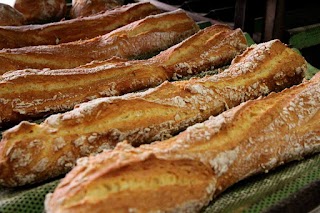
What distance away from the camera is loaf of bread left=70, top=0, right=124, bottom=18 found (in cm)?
294

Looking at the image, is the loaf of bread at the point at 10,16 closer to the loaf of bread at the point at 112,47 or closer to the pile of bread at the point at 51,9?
the pile of bread at the point at 51,9

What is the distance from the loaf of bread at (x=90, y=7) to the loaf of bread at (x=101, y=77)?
0.77 meters

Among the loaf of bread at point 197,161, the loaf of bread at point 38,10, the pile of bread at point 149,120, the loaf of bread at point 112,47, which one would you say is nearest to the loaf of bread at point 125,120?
the pile of bread at point 149,120

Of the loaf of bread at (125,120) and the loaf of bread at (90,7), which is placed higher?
the loaf of bread at (90,7)

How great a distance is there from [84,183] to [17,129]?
406 millimetres

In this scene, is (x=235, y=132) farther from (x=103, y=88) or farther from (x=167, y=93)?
(x=103, y=88)

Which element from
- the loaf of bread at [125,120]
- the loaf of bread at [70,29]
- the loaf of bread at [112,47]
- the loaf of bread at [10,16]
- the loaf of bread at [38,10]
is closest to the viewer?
the loaf of bread at [125,120]

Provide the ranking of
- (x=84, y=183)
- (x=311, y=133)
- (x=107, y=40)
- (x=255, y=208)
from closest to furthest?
1. (x=84, y=183)
2. (x=255, y=208)
3. (x=311, y=133)
4. (x=107, y=40)

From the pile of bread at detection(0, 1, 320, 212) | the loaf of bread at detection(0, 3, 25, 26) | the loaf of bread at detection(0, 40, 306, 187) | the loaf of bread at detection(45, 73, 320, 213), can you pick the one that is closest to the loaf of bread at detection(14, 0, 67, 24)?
the loaf of bread at detection(0, 3, 25, 26)

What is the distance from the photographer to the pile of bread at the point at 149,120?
3.72 feet

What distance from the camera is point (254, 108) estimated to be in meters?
1.49

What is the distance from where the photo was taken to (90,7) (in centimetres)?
294

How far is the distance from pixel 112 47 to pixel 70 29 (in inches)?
15.6

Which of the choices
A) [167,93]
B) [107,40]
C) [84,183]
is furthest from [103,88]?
[84,183]
